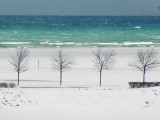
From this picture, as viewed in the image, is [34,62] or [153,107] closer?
[153,107]

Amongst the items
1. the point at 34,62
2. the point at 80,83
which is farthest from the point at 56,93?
the point at 34,62

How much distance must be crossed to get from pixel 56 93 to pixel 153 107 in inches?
242

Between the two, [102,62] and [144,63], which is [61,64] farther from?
[144,63]

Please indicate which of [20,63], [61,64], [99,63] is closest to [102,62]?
[99,63]

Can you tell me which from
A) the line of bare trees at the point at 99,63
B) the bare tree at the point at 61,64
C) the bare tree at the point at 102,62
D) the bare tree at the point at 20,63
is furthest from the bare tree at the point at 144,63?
the bare tree at the point at 20,63

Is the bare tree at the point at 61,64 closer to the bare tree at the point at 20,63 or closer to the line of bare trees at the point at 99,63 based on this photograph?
the line of bare trees at the point at 99,63

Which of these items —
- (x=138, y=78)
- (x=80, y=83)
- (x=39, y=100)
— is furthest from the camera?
(x=138, y=78)

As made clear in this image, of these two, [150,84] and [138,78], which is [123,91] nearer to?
[150,84]

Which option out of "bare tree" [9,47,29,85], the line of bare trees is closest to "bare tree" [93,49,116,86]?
the line of bare trees

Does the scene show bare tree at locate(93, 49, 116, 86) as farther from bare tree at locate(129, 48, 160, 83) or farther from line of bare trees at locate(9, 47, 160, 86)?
bare tree at locate(129, 48, 160, 83)

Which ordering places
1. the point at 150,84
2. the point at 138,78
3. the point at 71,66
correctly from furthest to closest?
the point at 71,66, the point at 138,78, the point at 150,84

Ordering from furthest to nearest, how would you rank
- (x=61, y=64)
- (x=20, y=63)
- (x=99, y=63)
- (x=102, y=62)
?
(x=20, y=63) → (x=102, y=62) → (x=99, y=63) → (x=61, y=64)

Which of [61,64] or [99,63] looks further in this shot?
[99,63]

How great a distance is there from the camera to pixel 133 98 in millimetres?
25688
